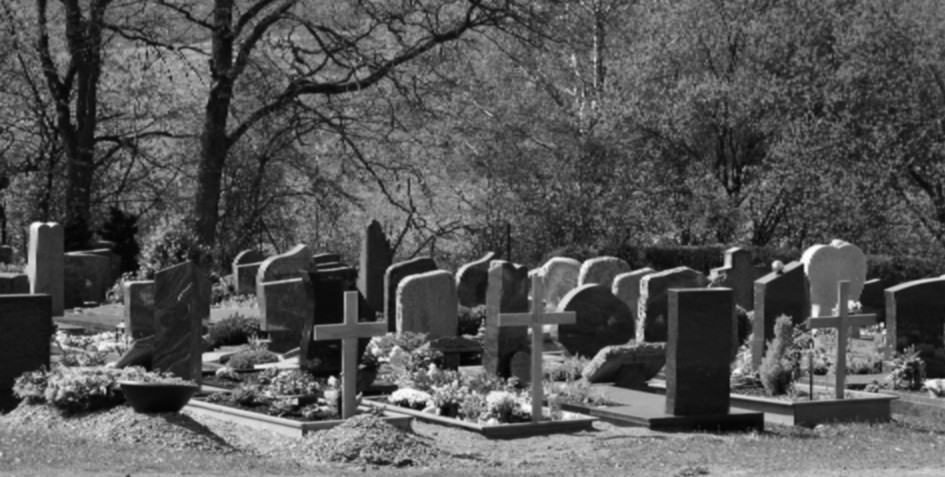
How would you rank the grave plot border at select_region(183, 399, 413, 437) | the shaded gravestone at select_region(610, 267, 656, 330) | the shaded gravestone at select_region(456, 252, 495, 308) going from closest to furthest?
the grave plot border at select_region(183, 399, 413, 437), the shaded gravestone at select_region(610, 267, 656, 330), the shaded gravestone at select_region(456, 252, 495, 308)

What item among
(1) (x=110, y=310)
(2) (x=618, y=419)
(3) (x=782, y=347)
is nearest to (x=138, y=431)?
(2) (x=618, y=419)

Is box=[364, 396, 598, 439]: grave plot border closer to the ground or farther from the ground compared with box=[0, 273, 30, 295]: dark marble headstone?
closer to the ground

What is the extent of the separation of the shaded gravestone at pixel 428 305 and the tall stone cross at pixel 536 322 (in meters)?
5.58

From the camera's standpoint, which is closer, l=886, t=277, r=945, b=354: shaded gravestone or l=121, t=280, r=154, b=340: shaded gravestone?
l=886, t=277, r=945, b=354: shaded gravestone

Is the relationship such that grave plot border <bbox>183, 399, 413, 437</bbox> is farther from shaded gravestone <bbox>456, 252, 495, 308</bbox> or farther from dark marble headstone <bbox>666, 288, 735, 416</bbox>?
shaded gravestone <bbox>456, 252, 495, 308</bbox>

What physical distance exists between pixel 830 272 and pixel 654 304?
622cm

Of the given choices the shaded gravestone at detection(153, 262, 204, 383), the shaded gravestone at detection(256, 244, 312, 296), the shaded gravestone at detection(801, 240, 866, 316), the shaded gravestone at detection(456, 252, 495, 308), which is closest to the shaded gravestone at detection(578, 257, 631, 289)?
the shaded gravestone at detection(456, 252, 495, 308)

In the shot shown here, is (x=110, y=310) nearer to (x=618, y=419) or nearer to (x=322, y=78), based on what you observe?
(x=618, y=419)

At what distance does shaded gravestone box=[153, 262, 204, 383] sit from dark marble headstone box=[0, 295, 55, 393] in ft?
3.60

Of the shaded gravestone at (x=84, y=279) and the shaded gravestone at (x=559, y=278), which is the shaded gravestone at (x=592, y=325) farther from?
the shaded gravestone at (x=84, y=279)

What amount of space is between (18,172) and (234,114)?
250 inches

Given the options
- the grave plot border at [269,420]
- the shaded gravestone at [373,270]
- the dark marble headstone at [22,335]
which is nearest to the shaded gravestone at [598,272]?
the shaded gravestone at [373,270]

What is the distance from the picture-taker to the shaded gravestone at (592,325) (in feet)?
75.2

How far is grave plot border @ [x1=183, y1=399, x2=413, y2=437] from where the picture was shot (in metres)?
16.0
